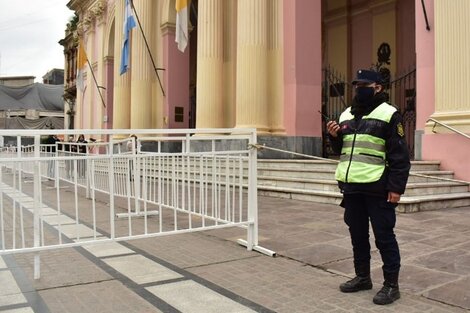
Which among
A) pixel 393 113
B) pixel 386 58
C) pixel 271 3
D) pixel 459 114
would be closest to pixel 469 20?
pixel 459 114

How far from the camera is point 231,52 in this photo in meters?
15.6

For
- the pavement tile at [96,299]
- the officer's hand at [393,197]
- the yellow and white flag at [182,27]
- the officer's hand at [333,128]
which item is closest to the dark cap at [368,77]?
the officer's hand at [333,128]

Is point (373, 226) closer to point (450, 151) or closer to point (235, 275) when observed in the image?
point (235, 275)

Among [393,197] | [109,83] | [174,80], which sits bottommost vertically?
[393,197]

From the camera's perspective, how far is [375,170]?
12.6 ft

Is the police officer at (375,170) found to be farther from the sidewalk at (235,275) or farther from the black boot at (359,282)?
the sidewalk at (235,275)

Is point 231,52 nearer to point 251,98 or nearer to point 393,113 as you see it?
point 251,98

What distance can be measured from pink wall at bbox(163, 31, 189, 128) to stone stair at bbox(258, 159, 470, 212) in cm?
889

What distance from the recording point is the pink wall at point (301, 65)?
535 inches

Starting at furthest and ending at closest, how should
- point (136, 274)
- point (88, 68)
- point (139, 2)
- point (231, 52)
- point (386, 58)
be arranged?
point (88, 68) → point (139, 2) → point (386, 58) → point (231, 52) → point (136, 274)

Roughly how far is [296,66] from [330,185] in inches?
206

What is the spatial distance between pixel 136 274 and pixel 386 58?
1520 cm

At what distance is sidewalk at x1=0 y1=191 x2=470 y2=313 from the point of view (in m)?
3.81

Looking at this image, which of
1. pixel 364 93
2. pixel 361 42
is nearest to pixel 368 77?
pixel 364 93
